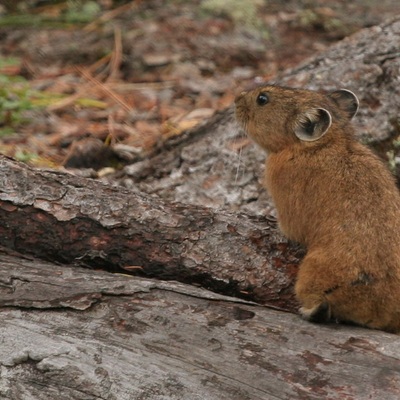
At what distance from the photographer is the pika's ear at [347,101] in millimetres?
6230

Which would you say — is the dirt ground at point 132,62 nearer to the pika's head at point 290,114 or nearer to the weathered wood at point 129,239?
the pika's head at point 290,114

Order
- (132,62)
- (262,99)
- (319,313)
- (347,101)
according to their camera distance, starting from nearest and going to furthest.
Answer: (319,313) < (347,101) < (262,99) < (132,62)

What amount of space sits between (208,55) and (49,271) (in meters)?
5.98

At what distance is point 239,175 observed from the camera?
7.15 m

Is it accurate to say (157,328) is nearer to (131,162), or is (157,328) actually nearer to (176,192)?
(176,192)

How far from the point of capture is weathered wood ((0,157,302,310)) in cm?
535

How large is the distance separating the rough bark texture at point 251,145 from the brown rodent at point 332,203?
0.74m

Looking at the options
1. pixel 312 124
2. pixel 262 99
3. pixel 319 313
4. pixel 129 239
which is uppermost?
pixel 262 99

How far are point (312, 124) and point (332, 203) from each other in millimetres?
765

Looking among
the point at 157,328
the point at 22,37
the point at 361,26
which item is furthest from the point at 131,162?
the point at 361,26

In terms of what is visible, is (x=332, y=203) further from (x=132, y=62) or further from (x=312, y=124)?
(x=132, y=62)

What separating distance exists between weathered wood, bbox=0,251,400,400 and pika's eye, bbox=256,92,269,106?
188cm

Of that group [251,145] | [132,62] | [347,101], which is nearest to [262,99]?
[347,101]

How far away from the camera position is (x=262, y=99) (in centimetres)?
636
